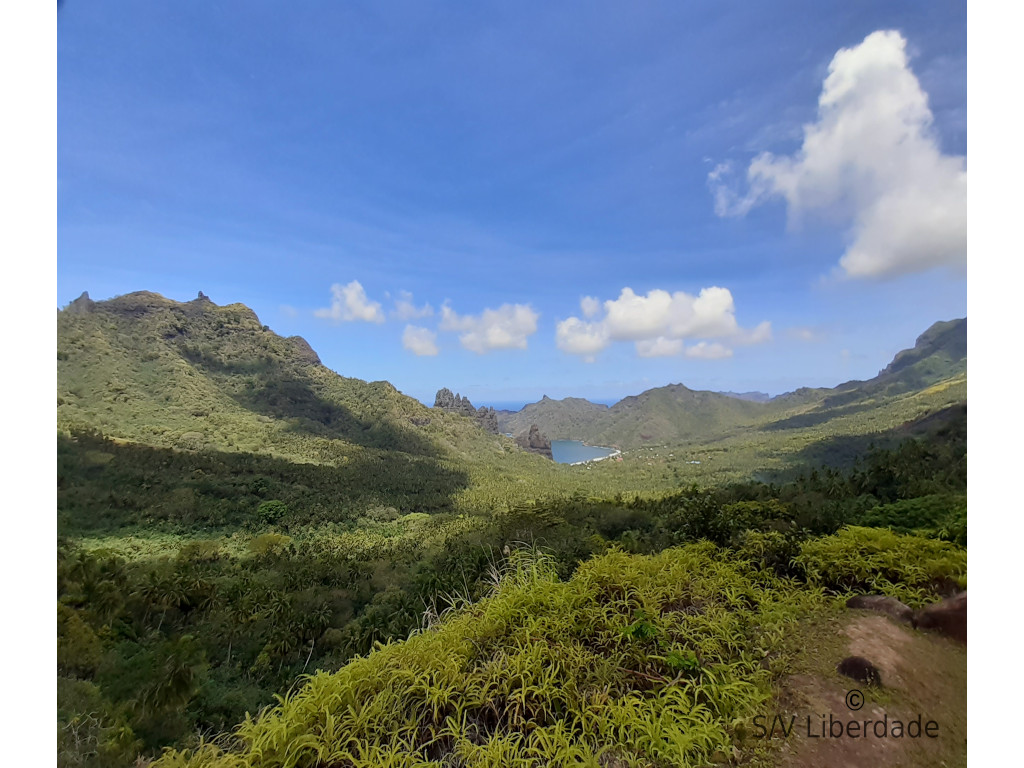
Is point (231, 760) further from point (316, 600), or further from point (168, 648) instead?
point (316, 600)

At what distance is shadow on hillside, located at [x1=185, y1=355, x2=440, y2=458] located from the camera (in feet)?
74.2

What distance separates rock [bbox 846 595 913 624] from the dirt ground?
7cm

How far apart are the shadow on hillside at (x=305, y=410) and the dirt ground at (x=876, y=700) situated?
23.5 m

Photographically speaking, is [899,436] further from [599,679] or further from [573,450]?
[573,450]

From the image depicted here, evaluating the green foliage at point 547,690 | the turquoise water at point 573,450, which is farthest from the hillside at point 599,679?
the turquoise water at point 573,450

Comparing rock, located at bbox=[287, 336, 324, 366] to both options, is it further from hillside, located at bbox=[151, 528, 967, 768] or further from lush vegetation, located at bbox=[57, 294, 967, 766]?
hillside, located at bbox=[151, 528, 967, 768]

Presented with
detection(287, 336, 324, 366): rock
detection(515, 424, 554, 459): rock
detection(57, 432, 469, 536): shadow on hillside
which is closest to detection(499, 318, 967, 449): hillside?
detection(515, 424, 554, 459): rock

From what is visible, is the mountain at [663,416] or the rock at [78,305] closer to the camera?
the rock at [78,305]

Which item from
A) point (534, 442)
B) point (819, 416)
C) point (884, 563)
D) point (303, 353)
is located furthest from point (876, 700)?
point (534, 442)

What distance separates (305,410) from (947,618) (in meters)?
26.8

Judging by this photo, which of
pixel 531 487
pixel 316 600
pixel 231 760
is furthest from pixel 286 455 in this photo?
pixel 231 760

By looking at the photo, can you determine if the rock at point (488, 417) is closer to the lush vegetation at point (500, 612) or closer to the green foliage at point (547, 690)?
the lush vegetation at point (500, 612)

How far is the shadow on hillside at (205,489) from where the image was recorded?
8055 millimetres

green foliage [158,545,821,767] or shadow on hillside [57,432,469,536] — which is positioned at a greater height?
green foliage [158,545,821,767]
